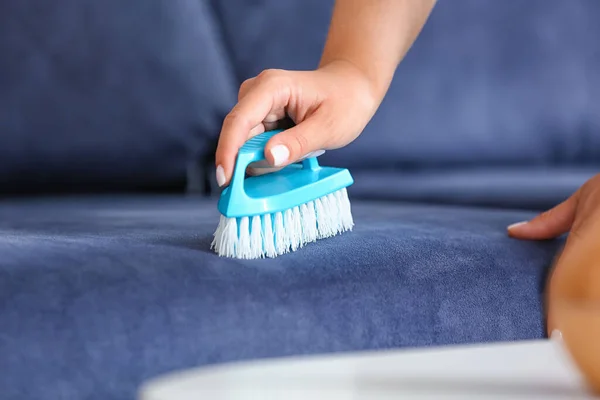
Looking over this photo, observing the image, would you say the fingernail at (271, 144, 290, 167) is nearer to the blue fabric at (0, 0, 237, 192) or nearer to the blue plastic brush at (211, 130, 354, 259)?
the blue plastic brush at (211, 130, 354, 259)

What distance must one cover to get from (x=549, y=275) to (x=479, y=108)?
605mm

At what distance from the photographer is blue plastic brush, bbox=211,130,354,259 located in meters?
0.65

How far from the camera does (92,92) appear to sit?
118cm

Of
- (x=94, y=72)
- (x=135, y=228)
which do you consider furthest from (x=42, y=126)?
(x=135, y=228)

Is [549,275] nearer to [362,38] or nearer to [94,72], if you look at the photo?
[362,38]

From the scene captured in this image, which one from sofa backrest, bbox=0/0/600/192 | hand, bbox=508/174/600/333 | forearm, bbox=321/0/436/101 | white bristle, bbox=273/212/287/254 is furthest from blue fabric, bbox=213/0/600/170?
white bristle, bbox=273/212/287/254

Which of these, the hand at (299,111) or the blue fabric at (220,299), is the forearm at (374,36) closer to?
the hand at (299,111)

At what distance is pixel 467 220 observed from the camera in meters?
0.90

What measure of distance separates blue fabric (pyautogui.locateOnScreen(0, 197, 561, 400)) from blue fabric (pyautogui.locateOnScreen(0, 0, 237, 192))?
0.42 meters

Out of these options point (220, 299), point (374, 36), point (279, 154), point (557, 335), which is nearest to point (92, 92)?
point (374, 36)

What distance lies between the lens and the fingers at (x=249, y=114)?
2.18ft

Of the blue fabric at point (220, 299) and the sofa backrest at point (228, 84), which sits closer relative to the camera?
the blue fabric at point (220, 299)

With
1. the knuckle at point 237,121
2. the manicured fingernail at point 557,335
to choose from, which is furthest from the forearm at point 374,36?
the manicured fingernail at point 557,335

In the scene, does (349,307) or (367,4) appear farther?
(367,4)
